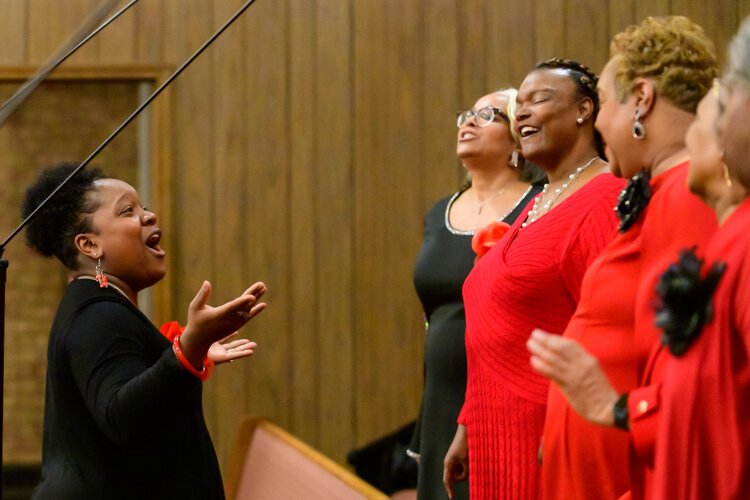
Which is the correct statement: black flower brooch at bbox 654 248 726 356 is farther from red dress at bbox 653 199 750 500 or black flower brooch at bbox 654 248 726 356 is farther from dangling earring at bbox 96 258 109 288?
dangling earring at bbox 96 258 109 288

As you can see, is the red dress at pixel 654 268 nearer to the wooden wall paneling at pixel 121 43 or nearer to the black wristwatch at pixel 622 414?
the black wristwatch at pixel 622 414

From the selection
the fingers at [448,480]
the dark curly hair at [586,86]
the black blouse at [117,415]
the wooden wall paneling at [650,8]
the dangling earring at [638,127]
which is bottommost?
the fingers at [448,480]

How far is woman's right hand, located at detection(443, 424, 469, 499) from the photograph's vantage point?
2.55m

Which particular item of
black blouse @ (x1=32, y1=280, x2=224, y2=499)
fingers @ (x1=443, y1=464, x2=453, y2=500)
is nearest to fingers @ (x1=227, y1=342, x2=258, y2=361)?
black blouse @ (x1=32, y1=280, x2=224, y2=499)

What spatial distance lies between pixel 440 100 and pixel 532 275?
8.22ft

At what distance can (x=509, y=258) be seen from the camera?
90.7 inches

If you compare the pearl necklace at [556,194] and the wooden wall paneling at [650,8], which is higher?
the wooden wall paneling at [650,8]

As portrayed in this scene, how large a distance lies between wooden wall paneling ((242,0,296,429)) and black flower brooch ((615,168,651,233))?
293 centimetres

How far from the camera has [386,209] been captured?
4.64 meters

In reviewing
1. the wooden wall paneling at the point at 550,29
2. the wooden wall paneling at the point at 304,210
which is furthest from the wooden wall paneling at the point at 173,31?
the wooden wall paneling at the point at 550,29

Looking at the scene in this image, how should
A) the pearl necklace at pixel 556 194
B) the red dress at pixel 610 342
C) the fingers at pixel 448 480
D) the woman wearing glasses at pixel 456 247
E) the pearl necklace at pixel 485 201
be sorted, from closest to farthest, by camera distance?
the red dress at pixel 610 342 < the pearl necklace at pixel 556 194 < the fingers at pixel 448 480 < the woman wearing glasses at pixel 456 247 < the pearl necklace at pixel 485 201

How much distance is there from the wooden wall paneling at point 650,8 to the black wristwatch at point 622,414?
131 inches

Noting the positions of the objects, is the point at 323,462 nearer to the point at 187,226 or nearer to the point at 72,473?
the point at 72,473

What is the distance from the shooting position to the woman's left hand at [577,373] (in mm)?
1564
